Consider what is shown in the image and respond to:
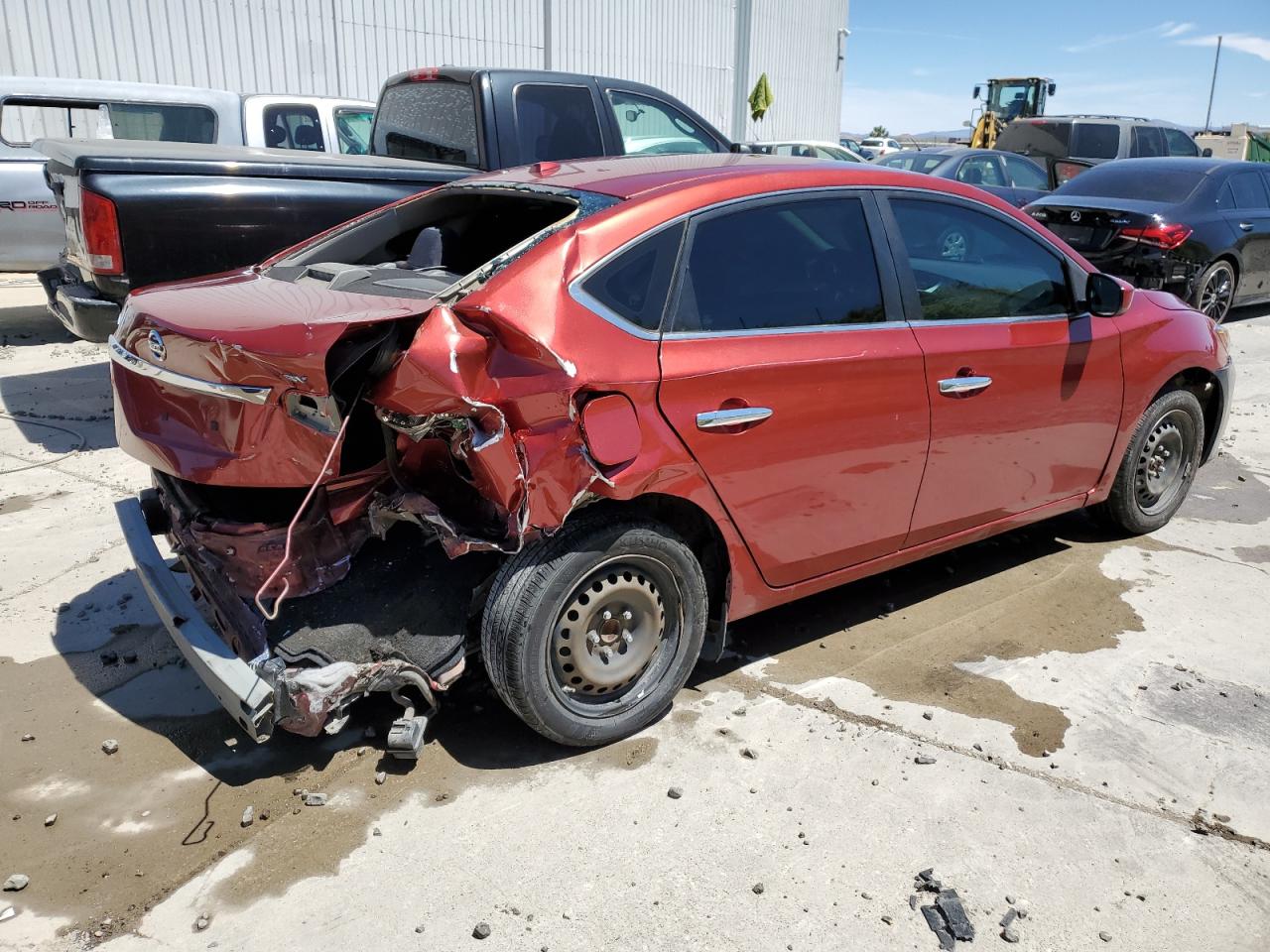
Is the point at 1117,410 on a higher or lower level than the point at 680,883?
higher

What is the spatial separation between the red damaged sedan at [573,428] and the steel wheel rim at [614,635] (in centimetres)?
1

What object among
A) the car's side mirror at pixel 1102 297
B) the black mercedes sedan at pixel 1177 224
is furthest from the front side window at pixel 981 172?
the car's side mirror at pixel 1102 297

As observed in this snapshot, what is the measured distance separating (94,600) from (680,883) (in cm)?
289

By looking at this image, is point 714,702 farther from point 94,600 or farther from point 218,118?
point 218,118

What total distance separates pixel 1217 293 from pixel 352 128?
8.65 metres

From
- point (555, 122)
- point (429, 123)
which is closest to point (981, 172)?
point (555, 122)

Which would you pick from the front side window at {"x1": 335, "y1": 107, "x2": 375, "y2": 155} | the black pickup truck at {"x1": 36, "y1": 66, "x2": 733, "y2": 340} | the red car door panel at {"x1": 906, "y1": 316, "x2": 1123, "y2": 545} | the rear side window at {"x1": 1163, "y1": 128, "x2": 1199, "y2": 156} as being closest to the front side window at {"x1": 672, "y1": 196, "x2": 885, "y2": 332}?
the red car door panel at {"x1": 906, "y1": 316, "x2": 1123, "y2": 545}

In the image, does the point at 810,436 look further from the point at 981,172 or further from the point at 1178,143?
the point at 1178,143

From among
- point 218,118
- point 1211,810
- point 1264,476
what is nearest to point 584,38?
point 218,118

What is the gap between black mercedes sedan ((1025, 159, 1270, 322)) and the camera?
9.79m

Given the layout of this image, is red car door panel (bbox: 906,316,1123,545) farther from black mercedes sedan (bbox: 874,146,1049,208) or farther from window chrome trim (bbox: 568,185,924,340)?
black mercedes sedan (bbox: 874,146,1049,208)

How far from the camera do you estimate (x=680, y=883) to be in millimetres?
2748

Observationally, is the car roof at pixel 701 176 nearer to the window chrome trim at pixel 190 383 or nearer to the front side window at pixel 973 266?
the front side window at pixel 973 266

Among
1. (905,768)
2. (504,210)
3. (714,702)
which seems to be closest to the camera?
(905,768)
